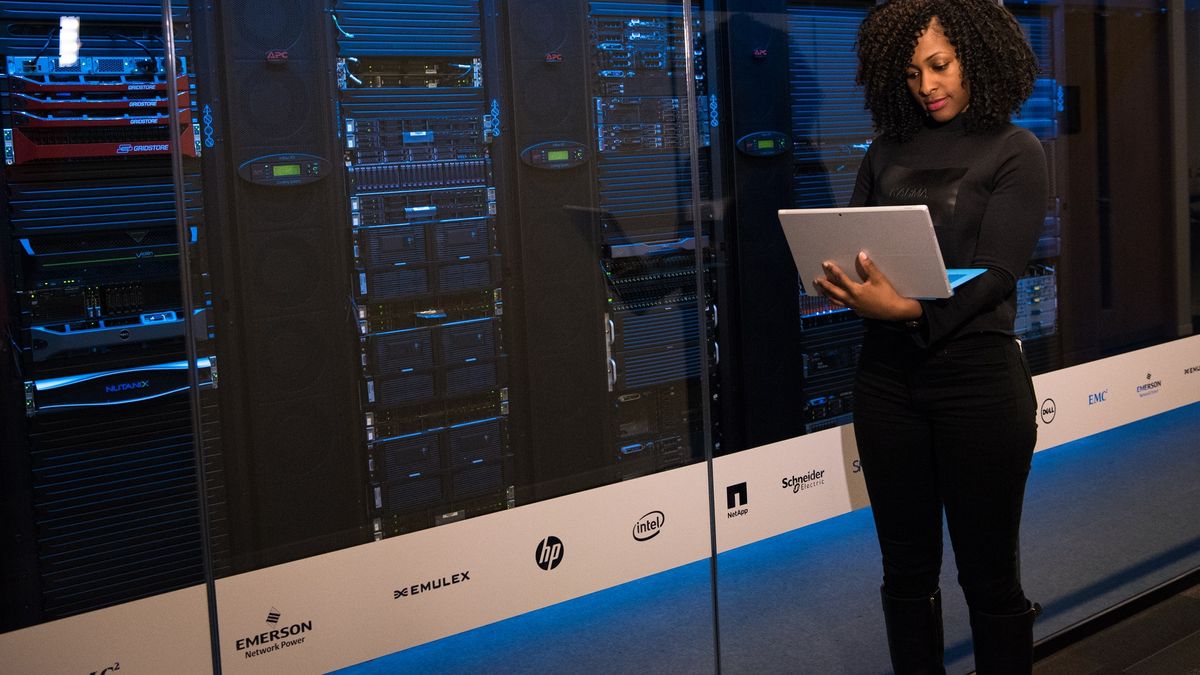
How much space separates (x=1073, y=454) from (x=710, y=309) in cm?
191

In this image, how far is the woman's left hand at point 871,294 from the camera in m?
1.63

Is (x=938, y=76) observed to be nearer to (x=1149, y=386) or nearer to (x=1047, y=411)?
(x=1047, y=411)

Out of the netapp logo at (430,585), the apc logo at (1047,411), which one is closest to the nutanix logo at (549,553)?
the netapp logo at (430,585)

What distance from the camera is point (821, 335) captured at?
2.79 metres

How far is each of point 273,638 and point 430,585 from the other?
28cm

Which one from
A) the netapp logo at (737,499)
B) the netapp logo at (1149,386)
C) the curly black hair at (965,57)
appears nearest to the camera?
the curly black hair at (965,57)

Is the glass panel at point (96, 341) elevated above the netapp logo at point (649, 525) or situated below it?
above

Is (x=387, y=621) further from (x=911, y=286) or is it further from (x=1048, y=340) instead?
(x=1048, y=340)

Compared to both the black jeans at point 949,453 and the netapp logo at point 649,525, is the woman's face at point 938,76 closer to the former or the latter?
the black jeans at point 949,453

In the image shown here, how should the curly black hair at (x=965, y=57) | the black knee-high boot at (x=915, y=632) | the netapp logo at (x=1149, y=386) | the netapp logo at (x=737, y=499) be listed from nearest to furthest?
the curly black hair at (x=965, y=57) < the black knee-high boot at (x=915, y=632) < the netapp logo at (x=737, y=499) < the netapp logo at (x=1149, y=386)

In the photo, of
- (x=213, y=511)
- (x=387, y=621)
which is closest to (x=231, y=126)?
(x=213, y=511)

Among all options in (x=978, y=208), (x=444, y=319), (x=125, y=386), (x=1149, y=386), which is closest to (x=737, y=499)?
(x=444, y=319)

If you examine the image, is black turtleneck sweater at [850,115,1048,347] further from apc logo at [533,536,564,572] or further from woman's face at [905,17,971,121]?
apc logo at [533,536,564,572]

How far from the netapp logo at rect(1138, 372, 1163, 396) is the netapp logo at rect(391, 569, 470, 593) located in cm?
228
